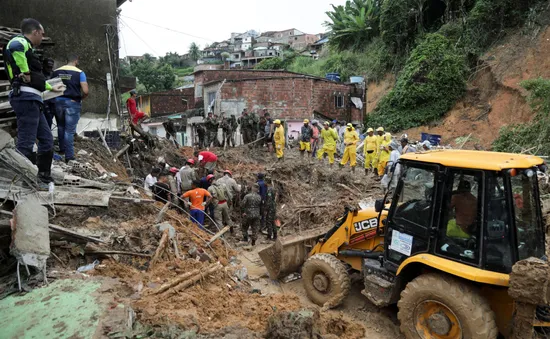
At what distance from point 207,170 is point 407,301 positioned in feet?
28.4

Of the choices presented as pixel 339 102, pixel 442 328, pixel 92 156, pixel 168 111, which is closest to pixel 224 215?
pixel 92 156

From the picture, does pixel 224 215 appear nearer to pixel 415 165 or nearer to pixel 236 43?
pixel 415 165

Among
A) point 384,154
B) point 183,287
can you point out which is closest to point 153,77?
point 384,154

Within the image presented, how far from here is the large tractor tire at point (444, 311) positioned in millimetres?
4164

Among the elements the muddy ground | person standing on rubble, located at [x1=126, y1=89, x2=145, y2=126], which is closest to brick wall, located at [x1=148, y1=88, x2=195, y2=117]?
person standing on rubble, located at [x1=126, y1=89, x2=145, y2=126]

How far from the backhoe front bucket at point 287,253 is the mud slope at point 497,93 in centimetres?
1672

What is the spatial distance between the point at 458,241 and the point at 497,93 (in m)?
22.1

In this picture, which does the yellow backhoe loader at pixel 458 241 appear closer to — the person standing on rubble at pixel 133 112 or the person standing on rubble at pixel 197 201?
the person standing on rubble at pixel 197 201

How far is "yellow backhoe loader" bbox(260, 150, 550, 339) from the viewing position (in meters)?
4.19

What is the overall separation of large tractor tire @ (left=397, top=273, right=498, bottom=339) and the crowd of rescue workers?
1.57m

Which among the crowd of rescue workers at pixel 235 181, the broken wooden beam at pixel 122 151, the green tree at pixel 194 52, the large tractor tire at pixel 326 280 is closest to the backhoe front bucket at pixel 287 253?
the large tractor tire at pixel 326 280

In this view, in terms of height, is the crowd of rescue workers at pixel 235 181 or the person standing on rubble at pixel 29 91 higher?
the person standing on rubble at pixel 29 91

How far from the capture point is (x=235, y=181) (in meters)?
11.6

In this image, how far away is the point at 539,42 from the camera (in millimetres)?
21812
